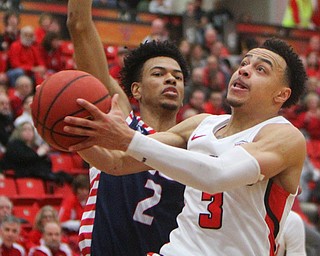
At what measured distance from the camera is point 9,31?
41.2 ft

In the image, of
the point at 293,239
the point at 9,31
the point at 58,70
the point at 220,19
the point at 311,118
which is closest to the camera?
the point at 293,239

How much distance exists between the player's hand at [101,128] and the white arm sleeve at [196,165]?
7cm

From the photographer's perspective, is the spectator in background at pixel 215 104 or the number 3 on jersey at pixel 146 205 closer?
the number 3 on jersey at pixel 146 205

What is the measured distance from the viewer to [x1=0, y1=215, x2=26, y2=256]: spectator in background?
8.47m

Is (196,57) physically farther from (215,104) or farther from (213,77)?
(215,104)

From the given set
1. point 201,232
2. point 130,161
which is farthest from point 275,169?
point 130,161

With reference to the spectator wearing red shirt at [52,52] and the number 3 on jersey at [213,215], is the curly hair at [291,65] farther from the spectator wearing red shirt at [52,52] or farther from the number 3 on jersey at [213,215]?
the spectator wearing red shirt at [52,52]

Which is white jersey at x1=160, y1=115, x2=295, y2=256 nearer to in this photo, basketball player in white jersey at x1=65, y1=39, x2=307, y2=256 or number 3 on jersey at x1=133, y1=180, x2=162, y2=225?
basketball player in white jersey at x1=65, y1=39, x2=307, y2=256

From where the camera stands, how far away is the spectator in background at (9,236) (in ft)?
27.8

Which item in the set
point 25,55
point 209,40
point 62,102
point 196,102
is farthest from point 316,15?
point 62,102

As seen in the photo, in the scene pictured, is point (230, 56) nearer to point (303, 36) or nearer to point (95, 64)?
point (303, 36)

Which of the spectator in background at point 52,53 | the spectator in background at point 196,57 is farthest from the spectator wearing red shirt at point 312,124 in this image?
the spectator in background at point 52,53

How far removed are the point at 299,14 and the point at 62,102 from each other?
1618cm

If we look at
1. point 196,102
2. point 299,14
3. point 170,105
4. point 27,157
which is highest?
point 170,105
